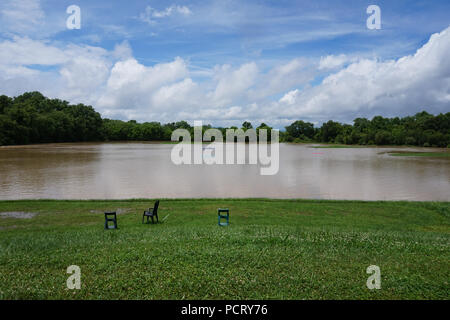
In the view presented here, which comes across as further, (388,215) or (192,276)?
(388,215)

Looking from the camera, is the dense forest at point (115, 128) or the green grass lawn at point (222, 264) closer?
the green grass lawn at point (222, 264)

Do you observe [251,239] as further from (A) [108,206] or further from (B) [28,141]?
(B) [28,141]

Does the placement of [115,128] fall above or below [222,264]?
above

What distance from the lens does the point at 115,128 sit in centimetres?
12381

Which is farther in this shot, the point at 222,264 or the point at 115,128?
the point at 115,128

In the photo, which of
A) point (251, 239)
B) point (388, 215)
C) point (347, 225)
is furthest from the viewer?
point (388, 215)

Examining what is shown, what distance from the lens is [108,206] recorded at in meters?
13.9

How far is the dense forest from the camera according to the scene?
75.6m

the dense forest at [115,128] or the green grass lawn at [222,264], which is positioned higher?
the dense forest at [115,128]

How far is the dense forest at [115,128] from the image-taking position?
75.6 metres

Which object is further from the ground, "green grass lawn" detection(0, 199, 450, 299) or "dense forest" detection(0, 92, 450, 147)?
"dense forest" detection(0, 92, 450, 147)

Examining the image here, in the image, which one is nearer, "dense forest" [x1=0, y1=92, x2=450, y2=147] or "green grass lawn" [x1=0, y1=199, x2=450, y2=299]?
"green grass lawn" [x1=0, y1=199, x2=450, y2=299]

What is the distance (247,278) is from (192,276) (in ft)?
2.97
